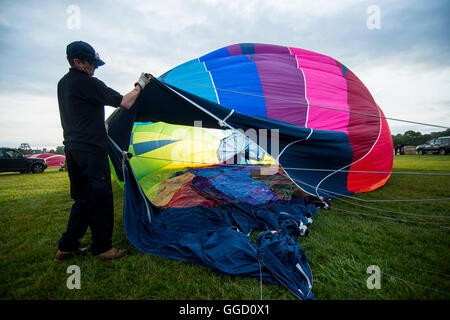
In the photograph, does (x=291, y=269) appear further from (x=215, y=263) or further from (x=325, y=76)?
(x=325, y=76)

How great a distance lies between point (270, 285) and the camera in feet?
4.33

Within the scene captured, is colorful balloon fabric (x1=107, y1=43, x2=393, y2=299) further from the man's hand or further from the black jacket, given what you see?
the black jacket

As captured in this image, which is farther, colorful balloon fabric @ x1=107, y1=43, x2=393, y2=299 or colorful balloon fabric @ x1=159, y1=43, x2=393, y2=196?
colorful balloon fabric @ x1=159, y1=43, x2=393, y2=196

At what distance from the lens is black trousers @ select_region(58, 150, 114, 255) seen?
1.53m

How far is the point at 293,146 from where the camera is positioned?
2.07 meters

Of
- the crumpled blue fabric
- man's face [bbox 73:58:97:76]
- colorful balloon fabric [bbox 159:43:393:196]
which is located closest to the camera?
the crumpled blue fabric

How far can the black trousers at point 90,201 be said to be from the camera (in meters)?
1.53

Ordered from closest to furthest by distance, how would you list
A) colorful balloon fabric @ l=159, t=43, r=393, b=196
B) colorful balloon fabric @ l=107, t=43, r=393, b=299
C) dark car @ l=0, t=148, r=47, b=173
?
colorful balloon fabric @ l=107, t=43, r=393, b=299 → colorful balloon fabric @ l=159, t=43, r=393, b=196 → dark car @ l=0, t=148, r=47, b=173

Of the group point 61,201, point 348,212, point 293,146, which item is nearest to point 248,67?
point 293,146

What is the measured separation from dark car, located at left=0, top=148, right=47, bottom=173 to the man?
35.0ft

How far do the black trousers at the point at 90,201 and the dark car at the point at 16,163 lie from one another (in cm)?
1070
